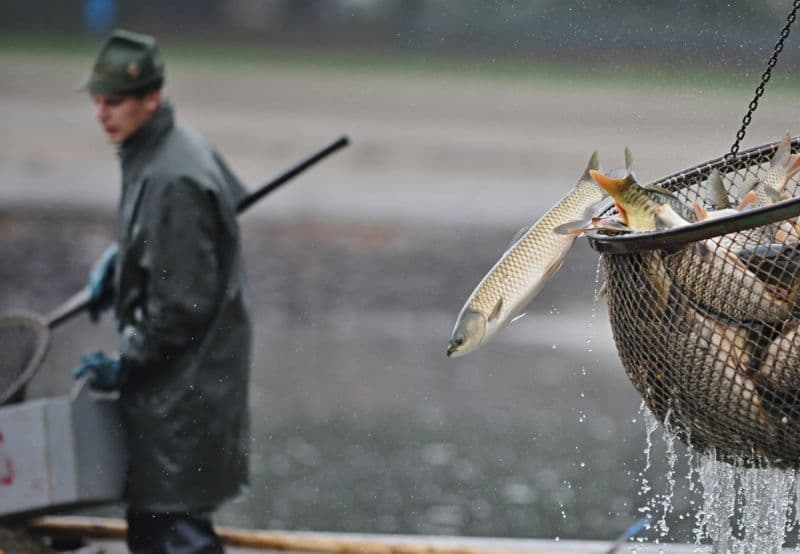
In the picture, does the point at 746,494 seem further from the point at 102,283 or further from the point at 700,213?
the point at 102,283

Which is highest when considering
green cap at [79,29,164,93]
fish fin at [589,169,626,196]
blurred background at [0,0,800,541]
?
green cap at [79,29,164,93]

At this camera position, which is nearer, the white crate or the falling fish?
the falling fish

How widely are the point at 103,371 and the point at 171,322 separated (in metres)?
0.30

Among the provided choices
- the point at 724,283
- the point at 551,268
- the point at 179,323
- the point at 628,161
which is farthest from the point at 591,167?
the point at 179,323

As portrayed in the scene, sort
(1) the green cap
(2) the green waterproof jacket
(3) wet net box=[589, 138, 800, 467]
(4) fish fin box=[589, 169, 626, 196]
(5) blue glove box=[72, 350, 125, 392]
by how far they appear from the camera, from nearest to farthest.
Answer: (3) wet net box=[589, 138, 800, 467] → (4) fish fin box=[589, 169, 626, 196] → (2) the green waterproof jacket → (5) blue glove box=[72, 350, 125, 392] → (1) the green cap

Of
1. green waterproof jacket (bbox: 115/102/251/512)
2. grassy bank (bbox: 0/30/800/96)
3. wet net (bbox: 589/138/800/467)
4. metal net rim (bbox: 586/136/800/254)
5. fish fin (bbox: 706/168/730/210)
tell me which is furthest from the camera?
grassy bank (bbox: 0/30/800/96)

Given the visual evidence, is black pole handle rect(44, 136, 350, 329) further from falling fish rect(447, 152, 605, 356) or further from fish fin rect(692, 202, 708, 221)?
fish fin rect(692, 202, 708, 221)

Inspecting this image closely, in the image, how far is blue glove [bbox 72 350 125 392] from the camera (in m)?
4.65

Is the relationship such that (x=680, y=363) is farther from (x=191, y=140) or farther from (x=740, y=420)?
(x=191, y=140)

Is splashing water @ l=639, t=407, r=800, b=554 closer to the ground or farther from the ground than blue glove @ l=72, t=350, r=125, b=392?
farther from the ground

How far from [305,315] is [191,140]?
836 centimetres

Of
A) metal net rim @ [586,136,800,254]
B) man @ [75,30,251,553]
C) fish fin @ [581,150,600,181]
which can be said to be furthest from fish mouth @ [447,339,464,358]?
man @ [75,30,251,553]

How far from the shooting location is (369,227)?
1664 centimetres

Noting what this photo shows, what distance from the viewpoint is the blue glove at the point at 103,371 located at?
4648 millimetres
